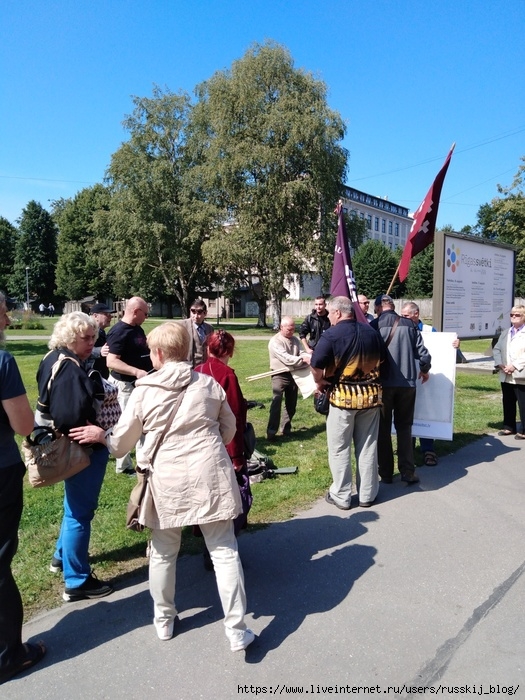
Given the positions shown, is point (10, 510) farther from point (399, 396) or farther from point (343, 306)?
point (399, 396)

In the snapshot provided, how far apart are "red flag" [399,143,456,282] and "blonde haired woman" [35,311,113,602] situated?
584 centimetres

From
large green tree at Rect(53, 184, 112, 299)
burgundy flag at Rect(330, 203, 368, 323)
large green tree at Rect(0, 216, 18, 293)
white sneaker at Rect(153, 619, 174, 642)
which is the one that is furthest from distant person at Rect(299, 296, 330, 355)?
large green tree at Rect(0, 216, 18, 293)

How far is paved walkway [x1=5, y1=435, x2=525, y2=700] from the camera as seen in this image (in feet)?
8.96

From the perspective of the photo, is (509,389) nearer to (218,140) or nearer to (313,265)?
(313,265)

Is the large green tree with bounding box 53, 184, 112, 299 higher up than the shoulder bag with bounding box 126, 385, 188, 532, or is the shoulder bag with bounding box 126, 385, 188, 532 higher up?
the large green tree with bounding box 53, 184, 112, 299

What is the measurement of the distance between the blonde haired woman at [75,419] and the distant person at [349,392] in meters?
2.21

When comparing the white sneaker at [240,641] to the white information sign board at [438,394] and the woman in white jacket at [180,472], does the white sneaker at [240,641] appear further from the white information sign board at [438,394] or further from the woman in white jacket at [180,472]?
the white information sign board at [438,394]

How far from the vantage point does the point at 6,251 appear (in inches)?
2783

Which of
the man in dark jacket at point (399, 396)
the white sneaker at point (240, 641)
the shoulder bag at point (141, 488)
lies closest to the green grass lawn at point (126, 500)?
the man in dark jacket at point (399, 396)

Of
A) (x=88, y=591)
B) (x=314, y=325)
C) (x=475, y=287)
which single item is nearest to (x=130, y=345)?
(x=88, y=591)

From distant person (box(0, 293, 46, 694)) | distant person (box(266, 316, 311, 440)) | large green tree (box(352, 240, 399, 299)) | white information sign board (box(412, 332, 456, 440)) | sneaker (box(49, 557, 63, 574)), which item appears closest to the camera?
distant person (box(0, 293, 46, 694))

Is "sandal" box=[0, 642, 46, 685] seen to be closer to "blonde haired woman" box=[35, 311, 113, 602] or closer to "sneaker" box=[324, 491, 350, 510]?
"blonde haired woman" box=[35, 311, 113, 602]

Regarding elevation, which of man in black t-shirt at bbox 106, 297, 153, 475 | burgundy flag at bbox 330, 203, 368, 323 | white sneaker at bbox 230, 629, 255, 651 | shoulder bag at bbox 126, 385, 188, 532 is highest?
burgundy flag at bbox 330, 203, 368, 323

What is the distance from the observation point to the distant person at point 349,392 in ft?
16.0
